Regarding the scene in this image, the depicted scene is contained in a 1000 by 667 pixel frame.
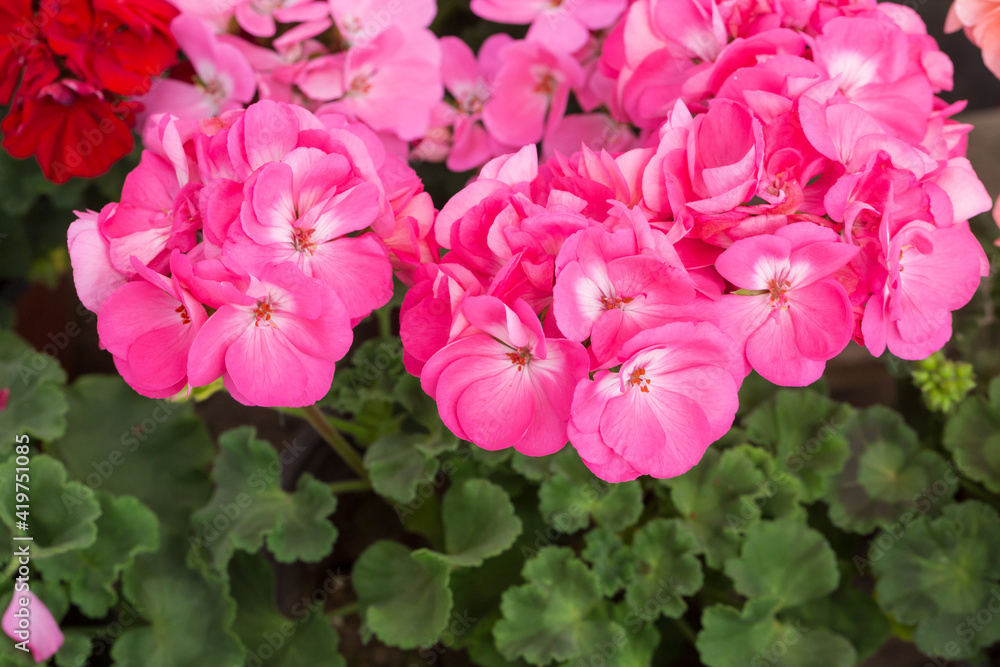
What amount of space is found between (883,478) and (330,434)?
0.84 m

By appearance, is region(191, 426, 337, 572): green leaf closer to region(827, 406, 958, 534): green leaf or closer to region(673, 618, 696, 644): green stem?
region(673, 618, 696, 644): green stem

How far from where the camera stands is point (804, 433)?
121 cm

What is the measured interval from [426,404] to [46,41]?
63 cm

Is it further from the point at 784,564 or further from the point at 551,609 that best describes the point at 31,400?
the point at 784,564

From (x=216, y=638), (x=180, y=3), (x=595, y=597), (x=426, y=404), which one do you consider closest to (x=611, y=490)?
(x=595, y=597)

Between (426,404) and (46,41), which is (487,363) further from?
(46,41)

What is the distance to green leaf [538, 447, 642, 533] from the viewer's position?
1080 mm

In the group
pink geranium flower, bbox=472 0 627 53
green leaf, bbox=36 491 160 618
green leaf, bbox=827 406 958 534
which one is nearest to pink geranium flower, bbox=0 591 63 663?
green leaf, bbox=36 491 160 618

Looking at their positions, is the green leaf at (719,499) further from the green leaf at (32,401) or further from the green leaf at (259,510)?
the green leaf at (32,401)

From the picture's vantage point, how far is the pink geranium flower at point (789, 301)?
2.08ft

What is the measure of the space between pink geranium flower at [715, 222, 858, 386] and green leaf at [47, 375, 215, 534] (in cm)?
100

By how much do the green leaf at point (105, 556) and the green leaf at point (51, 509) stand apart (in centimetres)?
3

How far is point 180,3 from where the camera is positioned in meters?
1.00

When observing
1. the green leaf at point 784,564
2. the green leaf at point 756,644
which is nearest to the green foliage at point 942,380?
the green leaf at point 784,564
